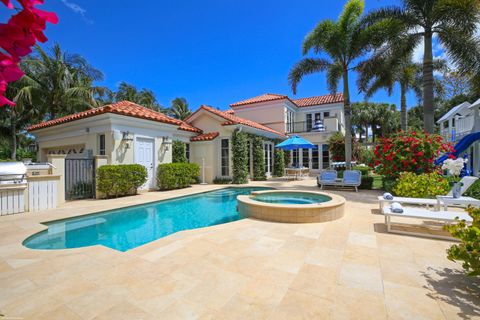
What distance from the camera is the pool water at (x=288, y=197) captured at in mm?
9039

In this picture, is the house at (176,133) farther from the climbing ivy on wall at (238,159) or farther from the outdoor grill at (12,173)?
the outdoor grill at (12,173)

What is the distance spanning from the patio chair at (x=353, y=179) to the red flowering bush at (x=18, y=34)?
13032 millimetres

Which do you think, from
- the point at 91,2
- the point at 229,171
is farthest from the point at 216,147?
the point at 91,2

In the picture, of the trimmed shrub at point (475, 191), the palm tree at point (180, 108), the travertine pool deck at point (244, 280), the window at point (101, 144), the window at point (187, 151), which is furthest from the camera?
the palm tree at point (180, 108)

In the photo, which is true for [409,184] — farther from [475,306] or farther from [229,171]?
[229,171]

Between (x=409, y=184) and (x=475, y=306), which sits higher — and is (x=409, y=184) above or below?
above

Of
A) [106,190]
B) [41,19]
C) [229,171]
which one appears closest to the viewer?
[41,19]

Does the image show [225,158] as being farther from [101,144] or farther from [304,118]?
[304,118]

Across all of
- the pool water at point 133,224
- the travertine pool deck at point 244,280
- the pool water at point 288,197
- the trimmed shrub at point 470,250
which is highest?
the trimmed shrub at point 470,250

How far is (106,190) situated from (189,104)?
35.5 meters

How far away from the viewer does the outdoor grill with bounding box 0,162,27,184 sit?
713 cm

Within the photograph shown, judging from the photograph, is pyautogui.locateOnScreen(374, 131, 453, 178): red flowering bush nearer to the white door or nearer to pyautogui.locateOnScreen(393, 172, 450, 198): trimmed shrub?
pyautogui.locateOnScreen(393, 172, 450, 198): trimmed shrub

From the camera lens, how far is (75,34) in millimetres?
12859

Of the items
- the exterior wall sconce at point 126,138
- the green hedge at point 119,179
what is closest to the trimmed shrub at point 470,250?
the green hedge at point 119,179
